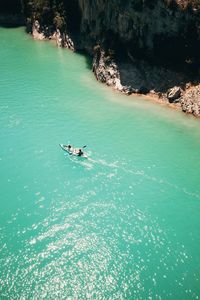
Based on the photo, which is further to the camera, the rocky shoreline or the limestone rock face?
the rocky shoreline

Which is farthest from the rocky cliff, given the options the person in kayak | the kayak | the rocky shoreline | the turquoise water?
the person in kayak

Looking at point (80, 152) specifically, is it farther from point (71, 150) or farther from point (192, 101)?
point (192, 101)

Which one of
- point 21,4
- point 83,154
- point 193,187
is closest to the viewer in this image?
point 193,187

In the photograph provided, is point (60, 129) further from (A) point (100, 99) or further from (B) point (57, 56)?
(B) point (57, 56)

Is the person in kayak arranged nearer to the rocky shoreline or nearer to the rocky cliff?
the rocky shoreline

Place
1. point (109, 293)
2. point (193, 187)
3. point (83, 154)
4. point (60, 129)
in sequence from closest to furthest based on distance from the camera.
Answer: point (109, 293), point (193, 187), point (83, 154), point (60, 129)

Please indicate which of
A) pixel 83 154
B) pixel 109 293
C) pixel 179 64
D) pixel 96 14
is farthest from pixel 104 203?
pixel 96 14
